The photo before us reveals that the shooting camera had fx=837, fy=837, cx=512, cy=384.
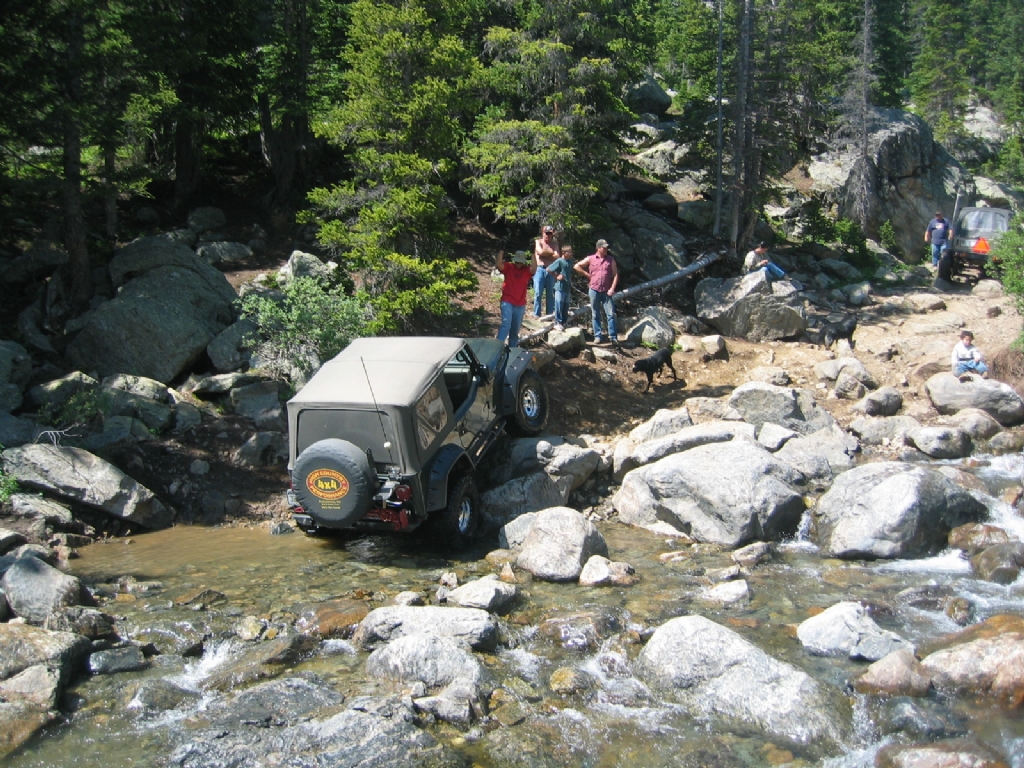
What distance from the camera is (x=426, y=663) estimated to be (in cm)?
730

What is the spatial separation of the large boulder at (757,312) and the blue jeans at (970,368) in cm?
378

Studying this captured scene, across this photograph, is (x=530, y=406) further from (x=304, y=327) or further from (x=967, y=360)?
(x=967, y=360)

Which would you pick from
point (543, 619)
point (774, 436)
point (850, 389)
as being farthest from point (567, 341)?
point (543, 619)

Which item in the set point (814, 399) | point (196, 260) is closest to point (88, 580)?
point (196, 260)

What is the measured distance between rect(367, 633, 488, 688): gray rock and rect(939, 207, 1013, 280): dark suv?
73.1ft

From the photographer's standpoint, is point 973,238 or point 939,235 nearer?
point 939,235

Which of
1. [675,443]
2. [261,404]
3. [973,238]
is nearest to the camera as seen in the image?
[675,443]

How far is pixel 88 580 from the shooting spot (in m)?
9.16

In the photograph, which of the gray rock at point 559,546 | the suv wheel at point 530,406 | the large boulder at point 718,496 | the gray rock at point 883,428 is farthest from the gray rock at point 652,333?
the gray rock at point 559,546

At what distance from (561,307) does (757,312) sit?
5.22m

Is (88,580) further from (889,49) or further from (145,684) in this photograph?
(889,49)

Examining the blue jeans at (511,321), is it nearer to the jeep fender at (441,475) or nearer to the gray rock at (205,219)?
the jeep fender at (441,475)

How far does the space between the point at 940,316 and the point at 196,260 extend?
17081 mm

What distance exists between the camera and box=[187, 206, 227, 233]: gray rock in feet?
62.0
